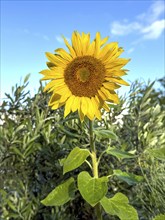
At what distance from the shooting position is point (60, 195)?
1.21 metres

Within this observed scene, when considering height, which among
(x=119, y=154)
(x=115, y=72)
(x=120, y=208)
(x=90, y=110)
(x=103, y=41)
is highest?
(x=103, y=41)

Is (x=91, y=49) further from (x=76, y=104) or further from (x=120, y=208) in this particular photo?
(x=120, y=208)

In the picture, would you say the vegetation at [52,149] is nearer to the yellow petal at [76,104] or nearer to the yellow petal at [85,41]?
the yellow petal at [76,104]

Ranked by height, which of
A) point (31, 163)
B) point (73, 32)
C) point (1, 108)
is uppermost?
point (73, 32)

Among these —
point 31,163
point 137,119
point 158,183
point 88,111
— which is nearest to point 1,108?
point 31,163

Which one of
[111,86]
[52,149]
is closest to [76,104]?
[111,86]

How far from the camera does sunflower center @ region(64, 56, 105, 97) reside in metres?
1.21

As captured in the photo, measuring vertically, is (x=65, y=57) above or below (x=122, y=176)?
above

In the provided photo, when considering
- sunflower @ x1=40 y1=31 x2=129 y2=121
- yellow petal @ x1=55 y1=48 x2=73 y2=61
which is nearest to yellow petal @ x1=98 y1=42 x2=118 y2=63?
sunflower @ x1=40 y1=31 x2=129 y2=121

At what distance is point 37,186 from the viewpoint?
174 cm

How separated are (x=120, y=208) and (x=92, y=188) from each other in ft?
0.42

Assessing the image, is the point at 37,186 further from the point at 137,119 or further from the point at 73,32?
the point at 73,32

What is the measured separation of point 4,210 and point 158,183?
2.50 feet

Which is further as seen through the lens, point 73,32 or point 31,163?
point 31,163
